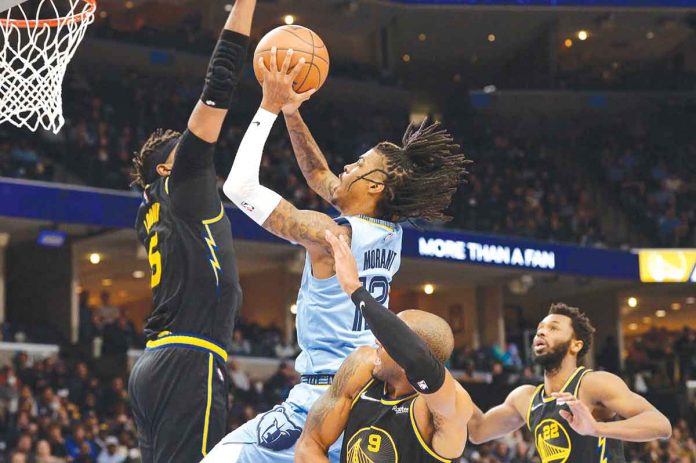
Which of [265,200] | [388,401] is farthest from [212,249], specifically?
[388,401]

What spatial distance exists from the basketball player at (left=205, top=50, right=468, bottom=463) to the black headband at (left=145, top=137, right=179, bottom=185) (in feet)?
1.18

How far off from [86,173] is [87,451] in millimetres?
7265

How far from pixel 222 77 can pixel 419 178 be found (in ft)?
3.75

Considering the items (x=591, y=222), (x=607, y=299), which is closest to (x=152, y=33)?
(x=591, y=222)

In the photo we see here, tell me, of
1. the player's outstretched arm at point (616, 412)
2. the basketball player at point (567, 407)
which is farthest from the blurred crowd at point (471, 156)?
the player's outstretched arm at point (616, 412)

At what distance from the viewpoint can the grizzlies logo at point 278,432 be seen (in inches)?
202

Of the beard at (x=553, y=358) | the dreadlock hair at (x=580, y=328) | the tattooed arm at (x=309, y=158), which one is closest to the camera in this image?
the tattooed arm at (x=309, y=158)

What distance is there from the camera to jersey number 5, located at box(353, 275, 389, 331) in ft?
17.7

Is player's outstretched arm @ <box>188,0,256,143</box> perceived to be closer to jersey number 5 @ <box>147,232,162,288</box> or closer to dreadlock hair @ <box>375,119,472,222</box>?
jersey number 5 @ <box>147,232,162,288</box>

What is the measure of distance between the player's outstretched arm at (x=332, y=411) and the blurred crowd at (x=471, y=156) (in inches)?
599

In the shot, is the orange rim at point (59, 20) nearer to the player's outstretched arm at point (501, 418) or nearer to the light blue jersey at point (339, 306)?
the light blue jersey at point (339, 306)

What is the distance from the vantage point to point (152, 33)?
2617cm

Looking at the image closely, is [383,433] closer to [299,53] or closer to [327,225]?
[327,225]

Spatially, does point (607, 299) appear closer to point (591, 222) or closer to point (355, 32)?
point (591, 222)
